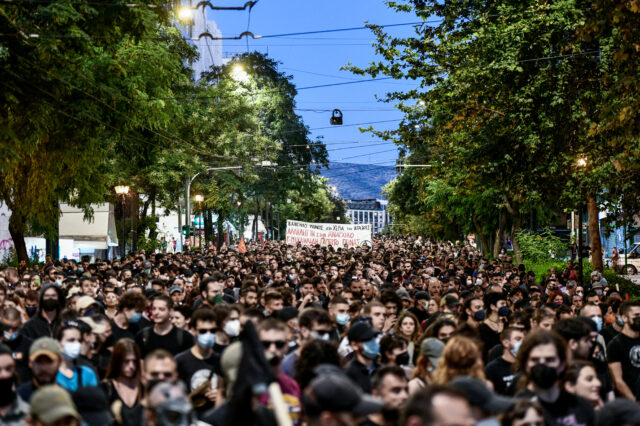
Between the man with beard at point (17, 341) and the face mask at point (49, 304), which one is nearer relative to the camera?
the man with beard at point (17, 341)

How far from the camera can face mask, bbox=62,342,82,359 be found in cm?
679

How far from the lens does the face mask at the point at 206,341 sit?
7305 mm

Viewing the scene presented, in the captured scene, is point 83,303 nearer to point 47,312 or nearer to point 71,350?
point 47,312

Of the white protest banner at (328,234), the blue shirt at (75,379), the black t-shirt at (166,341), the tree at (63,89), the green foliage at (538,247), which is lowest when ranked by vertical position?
the blue shirt at (75,379)

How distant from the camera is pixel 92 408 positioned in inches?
205

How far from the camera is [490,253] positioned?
1791 inches

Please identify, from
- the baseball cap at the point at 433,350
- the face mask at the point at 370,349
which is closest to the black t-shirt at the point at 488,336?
the baseball cap at the point at 433,350

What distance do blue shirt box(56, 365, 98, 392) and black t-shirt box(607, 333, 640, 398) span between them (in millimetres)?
4672

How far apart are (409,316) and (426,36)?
16375 mm

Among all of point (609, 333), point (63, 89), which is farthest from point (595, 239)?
point (609, 333)

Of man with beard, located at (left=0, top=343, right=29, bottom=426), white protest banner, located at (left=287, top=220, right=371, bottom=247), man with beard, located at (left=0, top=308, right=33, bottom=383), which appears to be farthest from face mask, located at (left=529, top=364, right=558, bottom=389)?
white protest banner, located at (left=287, top=220, right=371, bottom=247)

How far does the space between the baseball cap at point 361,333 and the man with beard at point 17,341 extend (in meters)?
2.70

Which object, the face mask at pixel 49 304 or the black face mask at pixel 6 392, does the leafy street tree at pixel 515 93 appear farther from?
the black face mask at pixel 6 392

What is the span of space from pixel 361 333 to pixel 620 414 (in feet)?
9.13
